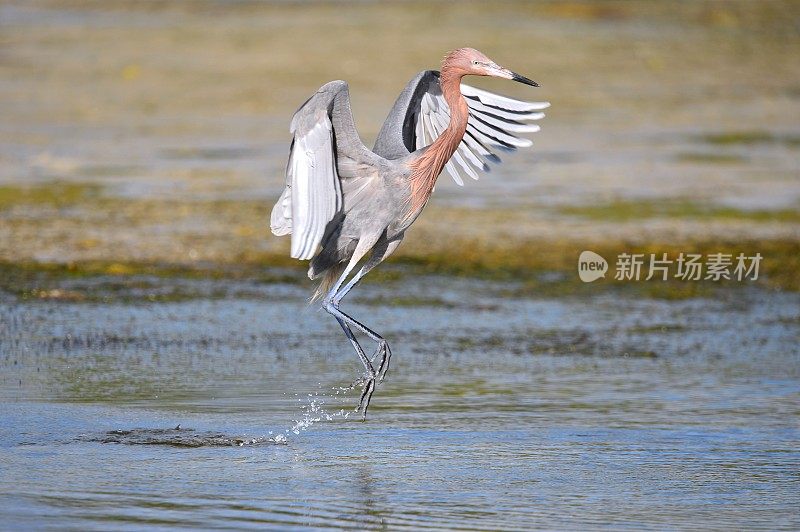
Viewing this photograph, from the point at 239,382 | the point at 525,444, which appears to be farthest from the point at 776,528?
the point at 239,382

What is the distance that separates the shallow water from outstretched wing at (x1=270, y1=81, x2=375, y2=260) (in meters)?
1.10

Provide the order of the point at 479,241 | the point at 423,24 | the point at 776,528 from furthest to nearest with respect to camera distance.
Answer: the point at 423,24 → the point at 479,241 → the point at 776,528

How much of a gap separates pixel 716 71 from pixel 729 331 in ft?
54.6

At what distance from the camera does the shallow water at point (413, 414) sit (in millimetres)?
6621

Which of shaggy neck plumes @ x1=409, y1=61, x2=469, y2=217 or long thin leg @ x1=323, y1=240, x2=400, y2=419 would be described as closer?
long thin leg @ x1=323, y1=240, x2=400, y2=419

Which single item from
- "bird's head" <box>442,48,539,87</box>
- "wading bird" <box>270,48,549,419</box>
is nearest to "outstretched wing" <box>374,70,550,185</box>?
"wading bird" <box>270,48,549,419</box>

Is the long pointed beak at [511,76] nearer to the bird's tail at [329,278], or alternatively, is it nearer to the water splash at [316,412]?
the bird's tail at [329,278]

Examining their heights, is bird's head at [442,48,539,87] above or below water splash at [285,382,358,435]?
above

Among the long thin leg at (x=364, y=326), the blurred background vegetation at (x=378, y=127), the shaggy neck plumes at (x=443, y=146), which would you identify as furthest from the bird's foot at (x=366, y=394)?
the blurred background vegetation at (x=378, y=127)

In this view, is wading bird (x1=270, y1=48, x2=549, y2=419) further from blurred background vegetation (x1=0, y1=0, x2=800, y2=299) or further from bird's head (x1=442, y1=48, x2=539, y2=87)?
blurred background vegetation (x1=0, y1=0, x2=800, y2=299)

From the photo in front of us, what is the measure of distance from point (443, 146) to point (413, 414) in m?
1.63

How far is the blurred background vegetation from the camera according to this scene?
43.1 ft

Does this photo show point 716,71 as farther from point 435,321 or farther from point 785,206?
point 435,321

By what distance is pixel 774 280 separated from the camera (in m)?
12.4
